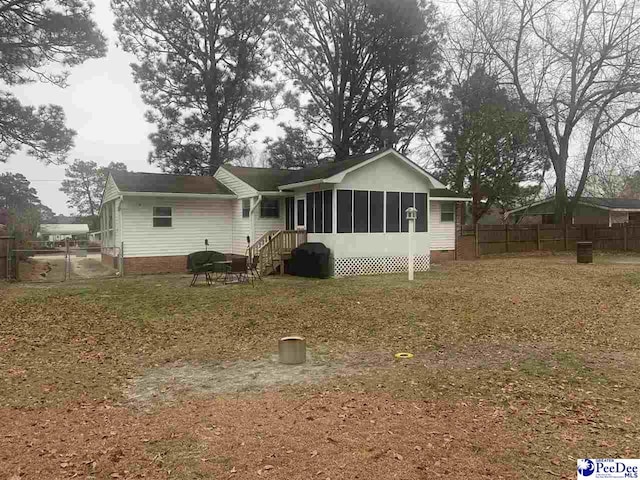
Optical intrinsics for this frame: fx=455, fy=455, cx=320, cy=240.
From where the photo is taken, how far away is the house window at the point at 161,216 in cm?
1731

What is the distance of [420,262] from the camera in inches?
677

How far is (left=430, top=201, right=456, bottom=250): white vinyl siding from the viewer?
21.3 m

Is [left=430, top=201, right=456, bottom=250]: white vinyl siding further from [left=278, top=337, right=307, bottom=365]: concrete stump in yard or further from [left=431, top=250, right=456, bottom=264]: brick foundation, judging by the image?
[left=278, top=337, right=307, bottom=365]: concrete stump in yard

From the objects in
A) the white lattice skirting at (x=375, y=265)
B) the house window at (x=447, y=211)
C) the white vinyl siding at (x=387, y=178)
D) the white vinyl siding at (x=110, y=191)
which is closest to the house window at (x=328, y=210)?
the white vinyl siding at (x=387, y=178)

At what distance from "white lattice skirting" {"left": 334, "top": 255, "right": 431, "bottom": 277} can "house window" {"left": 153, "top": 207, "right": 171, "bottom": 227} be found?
22.7ft

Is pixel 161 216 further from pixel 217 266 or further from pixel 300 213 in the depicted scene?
pixel 300 213

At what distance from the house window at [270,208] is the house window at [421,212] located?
5.63m

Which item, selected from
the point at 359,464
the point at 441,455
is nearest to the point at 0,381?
the point at 359,464

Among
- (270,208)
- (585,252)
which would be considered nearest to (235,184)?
(270,208)

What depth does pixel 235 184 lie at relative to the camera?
1905 centimetres

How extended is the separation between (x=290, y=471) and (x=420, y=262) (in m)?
14.3

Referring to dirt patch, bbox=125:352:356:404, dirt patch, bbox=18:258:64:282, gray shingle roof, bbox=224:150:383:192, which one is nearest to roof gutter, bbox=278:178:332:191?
gray shingle roof, bbox=224:150:383:192

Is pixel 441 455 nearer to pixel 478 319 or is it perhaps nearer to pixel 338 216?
pixel 478 319

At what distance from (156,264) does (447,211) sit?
1324 cm
